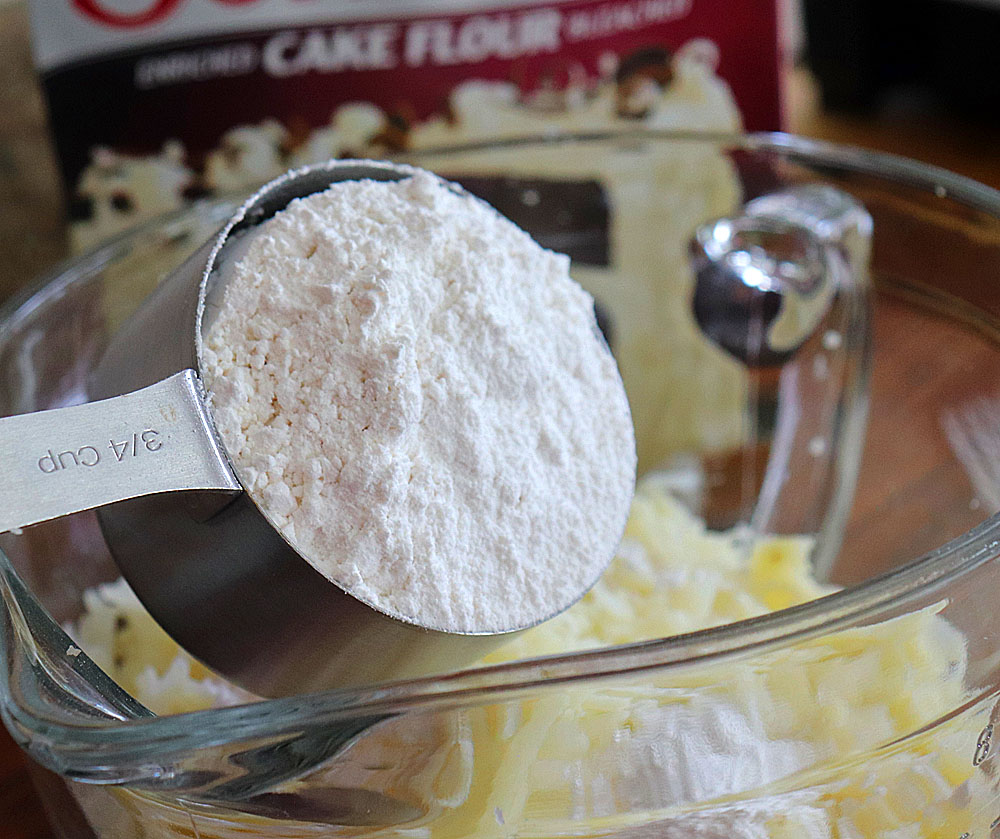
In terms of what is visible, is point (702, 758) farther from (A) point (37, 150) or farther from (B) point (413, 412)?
(A) point (37, 150)

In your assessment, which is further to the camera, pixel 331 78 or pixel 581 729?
pixel 331 78

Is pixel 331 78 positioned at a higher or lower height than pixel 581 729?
higher

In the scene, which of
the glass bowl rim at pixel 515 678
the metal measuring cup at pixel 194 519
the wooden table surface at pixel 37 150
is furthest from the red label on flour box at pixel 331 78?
the glass bowl rim at pixel 515 678

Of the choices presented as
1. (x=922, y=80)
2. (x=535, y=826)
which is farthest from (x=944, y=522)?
(x=922, y=80)

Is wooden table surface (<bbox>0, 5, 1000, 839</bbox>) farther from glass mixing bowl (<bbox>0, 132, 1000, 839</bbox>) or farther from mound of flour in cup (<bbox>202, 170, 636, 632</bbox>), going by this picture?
mound of flour in cup (<bbox>202, 170, 636, 632</bbox>)

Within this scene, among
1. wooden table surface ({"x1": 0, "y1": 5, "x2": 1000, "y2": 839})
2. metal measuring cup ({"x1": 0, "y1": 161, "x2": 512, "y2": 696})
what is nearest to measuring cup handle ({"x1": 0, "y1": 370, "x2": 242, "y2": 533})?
metal measuring cup ({"x1": 0, "y1": 161, "x2": 512, "y2": 696})

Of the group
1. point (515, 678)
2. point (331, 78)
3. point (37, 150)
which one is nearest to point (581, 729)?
point (515, 678)
